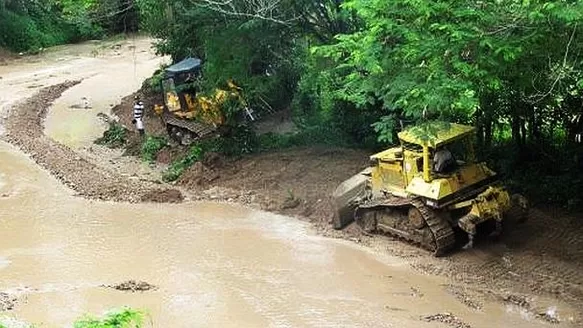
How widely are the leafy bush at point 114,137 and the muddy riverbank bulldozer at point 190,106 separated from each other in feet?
4.15

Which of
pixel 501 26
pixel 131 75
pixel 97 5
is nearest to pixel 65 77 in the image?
pixel 131 75

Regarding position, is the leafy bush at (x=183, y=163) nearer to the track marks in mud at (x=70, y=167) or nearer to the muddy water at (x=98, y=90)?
the track marks in mud at (x=70, y=167)

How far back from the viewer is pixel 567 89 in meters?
14.3

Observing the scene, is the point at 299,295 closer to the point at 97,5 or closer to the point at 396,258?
the point at 396,258

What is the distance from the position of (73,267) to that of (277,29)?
7172 mm

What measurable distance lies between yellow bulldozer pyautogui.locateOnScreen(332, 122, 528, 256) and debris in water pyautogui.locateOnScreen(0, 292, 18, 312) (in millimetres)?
6156

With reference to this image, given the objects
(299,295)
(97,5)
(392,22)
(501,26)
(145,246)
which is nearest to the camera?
(501,26)

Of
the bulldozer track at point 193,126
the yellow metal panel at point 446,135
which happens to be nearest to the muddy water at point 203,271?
the yellow metal panel at point 446,135

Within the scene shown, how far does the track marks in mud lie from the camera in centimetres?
1831

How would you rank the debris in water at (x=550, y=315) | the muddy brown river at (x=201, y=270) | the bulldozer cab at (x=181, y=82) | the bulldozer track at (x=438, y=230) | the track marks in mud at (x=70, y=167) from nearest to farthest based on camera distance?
the debris in water at (x=550, y=315) → the muddy brown river at (x=201, y=270) → the bulldozer track at (x=438, y=230) → the track marks in mud at (x=70, y=167) → the bulldozer cab at (x=181, y=82)

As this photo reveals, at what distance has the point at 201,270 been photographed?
1391cm

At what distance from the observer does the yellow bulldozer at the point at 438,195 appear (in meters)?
13.4

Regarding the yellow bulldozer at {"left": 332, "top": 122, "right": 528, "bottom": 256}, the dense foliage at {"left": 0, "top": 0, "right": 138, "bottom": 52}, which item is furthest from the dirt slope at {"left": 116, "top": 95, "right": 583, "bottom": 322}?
the dense foliage at {"left": 0, "top": 0, "right": 138, "bottom": 52}

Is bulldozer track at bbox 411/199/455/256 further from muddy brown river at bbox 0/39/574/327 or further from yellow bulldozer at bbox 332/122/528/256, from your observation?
muddy brown river at bbox 0/39/574/327
